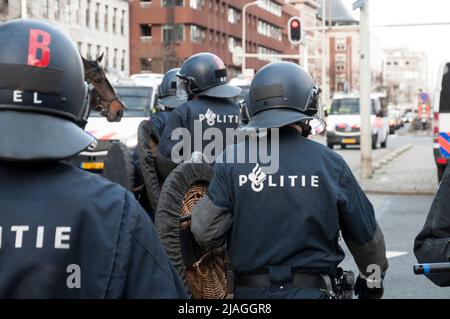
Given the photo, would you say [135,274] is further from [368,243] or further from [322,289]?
[368,243]

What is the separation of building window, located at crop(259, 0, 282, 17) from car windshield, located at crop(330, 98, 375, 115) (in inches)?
2774

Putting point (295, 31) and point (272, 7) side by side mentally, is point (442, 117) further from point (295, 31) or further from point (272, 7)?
point (272, 7)

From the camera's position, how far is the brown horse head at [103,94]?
9.69 m

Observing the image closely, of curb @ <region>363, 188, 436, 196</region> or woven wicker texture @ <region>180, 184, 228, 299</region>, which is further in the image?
curb @ <region>363, 188, 436, 196</region>

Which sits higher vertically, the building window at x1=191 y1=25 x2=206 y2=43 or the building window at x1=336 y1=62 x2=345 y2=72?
the building window at x1=191 y1=25 x2=206 y2=43

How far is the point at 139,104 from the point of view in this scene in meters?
20.9

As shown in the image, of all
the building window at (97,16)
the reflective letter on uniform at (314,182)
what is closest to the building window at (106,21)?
the building window at (97,16)

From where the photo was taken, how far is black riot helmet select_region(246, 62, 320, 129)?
4.26m

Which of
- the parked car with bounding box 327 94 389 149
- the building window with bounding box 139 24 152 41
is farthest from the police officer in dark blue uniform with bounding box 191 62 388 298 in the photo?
the building window with bounding box 139 24 152 41

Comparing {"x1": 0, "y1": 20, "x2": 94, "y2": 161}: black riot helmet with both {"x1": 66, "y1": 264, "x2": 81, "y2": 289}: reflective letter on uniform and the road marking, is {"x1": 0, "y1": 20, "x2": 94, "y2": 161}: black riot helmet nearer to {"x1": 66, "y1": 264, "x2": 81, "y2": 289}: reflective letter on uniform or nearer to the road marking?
{"x1": 66, "y1": 264, "x2": 81, "y2": 289}: reflective letter on uniform

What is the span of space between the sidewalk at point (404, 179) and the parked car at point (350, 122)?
9857 mm

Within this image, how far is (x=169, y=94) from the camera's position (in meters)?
8.22

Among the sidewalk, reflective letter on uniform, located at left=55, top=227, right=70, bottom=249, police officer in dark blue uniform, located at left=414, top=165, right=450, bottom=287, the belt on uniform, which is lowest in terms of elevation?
the sidewalk

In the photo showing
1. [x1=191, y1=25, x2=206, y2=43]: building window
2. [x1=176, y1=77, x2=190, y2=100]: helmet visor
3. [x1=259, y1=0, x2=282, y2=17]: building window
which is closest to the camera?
[x1=176, y1=77, x2=190, y2=100]: helmet visor
